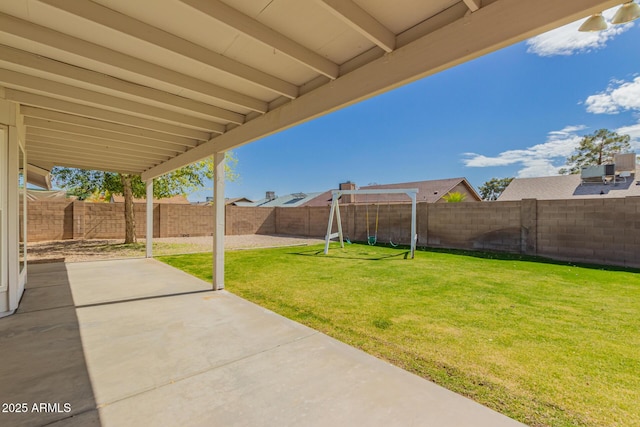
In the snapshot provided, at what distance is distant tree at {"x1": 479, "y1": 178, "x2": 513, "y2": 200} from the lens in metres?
34.4

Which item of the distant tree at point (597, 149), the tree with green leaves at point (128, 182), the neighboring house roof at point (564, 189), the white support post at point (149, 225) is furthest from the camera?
the distant tree at point (597, 149)

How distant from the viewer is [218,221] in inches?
188

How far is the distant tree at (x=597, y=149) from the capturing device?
20.5 m

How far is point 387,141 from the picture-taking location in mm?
25688

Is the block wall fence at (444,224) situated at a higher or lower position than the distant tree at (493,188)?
lower

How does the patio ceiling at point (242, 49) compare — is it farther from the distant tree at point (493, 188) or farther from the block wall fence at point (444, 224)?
the distant tree at point (493, 188)

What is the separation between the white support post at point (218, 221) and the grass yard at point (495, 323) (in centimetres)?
35

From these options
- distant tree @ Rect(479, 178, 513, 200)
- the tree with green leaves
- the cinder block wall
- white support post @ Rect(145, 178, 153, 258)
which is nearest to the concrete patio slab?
white support post @ Rect(145, 178, 153, 258)

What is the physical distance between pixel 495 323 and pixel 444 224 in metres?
7.40

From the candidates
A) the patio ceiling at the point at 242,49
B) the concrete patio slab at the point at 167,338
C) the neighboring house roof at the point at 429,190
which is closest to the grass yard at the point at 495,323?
the concrete patio slab at the point at 167,338

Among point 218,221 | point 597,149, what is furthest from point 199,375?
point 597,149

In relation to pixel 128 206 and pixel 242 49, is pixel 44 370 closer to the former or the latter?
pixel 242 49

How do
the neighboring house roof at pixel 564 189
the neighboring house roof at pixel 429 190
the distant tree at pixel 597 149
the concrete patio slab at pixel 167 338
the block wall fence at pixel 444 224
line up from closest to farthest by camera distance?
the concrete patio slab at pixel 167 338
the block wall fence at pixel 444 224
the neighboring house roof at pixel 564 189
the neighboring house roof at pixel 429 190
the distant tree at pixel 597 149

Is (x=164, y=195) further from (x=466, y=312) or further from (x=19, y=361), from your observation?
(x=466, y=312)
